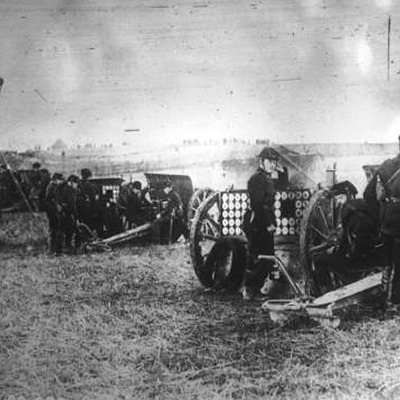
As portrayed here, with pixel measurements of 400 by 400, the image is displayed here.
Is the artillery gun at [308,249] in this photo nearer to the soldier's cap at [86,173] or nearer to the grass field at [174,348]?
the grass field at [174,348]

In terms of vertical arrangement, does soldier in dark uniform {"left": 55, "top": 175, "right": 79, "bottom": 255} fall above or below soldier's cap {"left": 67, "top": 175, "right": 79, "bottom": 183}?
below

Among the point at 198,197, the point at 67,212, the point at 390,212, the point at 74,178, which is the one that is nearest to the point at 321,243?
the point at 390,212

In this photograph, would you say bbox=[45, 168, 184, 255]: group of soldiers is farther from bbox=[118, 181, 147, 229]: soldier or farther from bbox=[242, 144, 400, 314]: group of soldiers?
bbox=[242, 144, 400, 314]: group of soldiers

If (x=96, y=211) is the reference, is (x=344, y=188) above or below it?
above

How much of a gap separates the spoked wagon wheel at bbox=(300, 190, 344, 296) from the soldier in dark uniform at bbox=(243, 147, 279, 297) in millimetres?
228

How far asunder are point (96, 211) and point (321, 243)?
1804 millimetres

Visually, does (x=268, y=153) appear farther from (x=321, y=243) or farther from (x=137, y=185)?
(x=137, y=185)

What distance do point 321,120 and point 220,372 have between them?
4.40 feet

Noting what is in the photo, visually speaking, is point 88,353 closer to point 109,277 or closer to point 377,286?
point 109,277

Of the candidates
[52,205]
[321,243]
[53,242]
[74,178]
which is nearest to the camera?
[321,243]

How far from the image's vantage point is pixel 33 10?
2.70m

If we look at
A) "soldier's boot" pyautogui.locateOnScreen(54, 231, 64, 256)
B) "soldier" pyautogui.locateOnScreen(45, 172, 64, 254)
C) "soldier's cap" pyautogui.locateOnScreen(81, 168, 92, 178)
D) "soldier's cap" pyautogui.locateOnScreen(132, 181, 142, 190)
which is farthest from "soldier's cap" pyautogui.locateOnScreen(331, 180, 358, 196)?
"soldier's boot" pyautogui.locateOnScreen(54, 231, 64, 256)

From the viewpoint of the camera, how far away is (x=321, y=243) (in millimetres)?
2619

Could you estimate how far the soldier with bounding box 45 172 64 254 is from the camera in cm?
346
